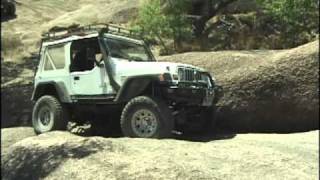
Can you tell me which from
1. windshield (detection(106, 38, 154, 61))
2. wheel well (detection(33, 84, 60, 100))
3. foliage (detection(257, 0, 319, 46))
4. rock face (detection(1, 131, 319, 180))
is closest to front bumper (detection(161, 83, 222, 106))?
rock face (detection(1, 131, 319, 180))

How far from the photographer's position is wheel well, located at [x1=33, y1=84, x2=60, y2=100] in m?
12.8

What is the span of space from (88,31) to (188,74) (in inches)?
85.6

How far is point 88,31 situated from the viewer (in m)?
11.7

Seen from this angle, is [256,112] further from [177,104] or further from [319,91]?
[177,104]

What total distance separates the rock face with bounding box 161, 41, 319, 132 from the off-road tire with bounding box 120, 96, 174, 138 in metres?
2.04

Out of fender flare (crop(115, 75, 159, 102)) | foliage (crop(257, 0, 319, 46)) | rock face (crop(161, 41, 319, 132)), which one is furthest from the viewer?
rock face (crop(161, 41, 319, 132))

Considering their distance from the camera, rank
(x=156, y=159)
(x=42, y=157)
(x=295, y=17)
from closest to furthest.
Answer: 1. (x=156, y=159)
2. (x=42, y=157)
3. (x=295, y=17)

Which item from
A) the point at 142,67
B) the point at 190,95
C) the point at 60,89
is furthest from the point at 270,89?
the point at 60,89

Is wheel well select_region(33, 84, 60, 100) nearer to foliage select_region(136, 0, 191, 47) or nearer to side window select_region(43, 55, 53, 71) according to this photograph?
side window select_region(43, 55, 53, 71)

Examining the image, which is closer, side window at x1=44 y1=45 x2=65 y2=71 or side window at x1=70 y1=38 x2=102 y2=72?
side window at x1=70 y1=38 x2=102 y2=72

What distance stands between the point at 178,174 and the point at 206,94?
2.26m

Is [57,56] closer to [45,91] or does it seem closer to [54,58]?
[54,58]

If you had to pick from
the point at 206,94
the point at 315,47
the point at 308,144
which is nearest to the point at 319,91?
the point at 315,47

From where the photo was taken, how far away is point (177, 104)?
11055 millimetres
